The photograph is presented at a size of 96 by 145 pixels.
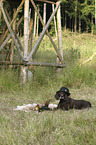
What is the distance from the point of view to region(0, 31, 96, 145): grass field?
3018 millimetres

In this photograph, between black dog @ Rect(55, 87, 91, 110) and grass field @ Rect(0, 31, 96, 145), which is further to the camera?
black dog @ Rect(55, 87, 91, 110)

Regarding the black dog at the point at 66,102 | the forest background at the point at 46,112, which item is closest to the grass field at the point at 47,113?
the forest background at the point at 46,112

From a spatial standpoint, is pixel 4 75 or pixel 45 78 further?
pixel 45 78

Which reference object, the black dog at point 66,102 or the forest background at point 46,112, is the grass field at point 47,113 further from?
the black dog at point 66,102

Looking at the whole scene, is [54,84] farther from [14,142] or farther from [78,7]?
[78,7]

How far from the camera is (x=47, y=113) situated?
4.29 m

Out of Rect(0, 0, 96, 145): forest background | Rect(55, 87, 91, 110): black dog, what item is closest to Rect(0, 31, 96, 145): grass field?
Rect(0, 0, 96, 145): forest background

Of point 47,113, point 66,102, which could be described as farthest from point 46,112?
point 66,102

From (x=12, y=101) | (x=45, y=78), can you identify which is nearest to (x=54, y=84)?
(x=45, y=78)

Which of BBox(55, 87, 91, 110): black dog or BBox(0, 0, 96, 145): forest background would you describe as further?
BBox(55, 87, 91, 110): black dog

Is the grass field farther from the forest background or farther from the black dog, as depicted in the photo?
the black dog

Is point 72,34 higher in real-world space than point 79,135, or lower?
higher

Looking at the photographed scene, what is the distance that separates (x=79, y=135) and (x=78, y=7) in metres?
26.0

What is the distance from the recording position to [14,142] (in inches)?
116
